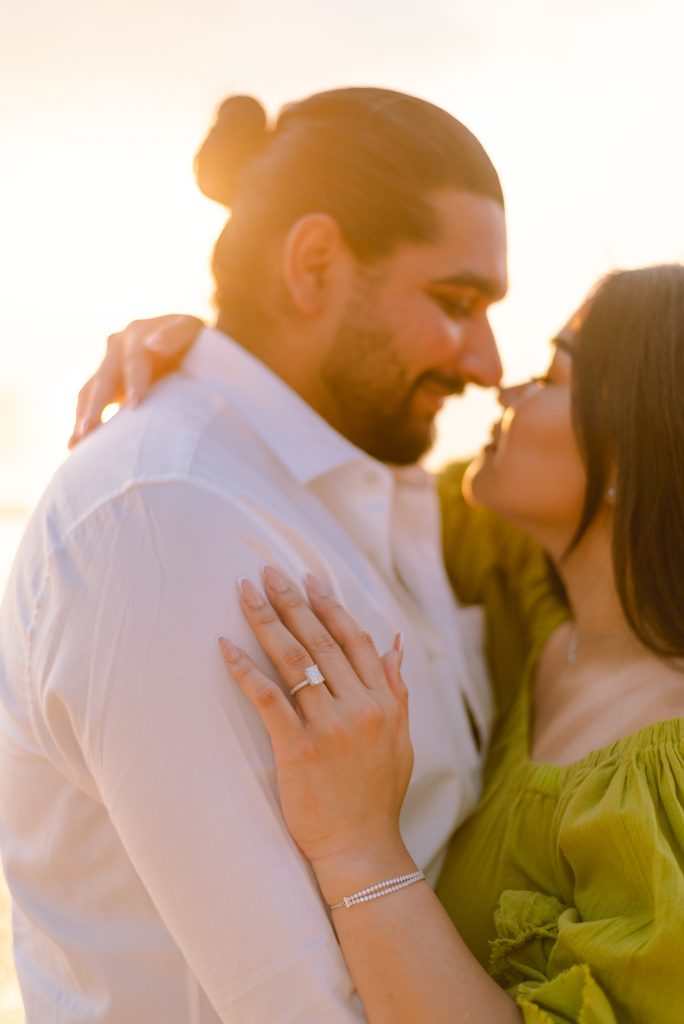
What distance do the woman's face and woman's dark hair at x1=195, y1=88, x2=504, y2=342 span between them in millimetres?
433

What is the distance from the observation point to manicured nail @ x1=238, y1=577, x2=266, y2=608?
144 cm

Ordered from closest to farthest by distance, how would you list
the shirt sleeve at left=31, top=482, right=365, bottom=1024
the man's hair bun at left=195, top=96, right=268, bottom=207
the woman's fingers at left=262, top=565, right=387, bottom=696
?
1. the shirt sleeve at left=31, top=482, right=365, bottom=1024
2. the woman's fingers at left=262, top=565, right=387, bottom=696
3. the man's hair bun at left=195, top=96, right=268, bottom=207

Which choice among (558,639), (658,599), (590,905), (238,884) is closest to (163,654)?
(238,884)

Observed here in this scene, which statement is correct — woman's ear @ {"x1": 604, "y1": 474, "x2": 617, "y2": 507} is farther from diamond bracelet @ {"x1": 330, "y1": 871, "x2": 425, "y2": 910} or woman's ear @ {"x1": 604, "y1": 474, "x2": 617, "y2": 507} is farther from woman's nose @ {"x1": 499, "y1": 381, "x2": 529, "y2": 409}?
diamond bracelet @ {"x1": 330, "y1": 871, "x2": 425, "y2": 910}

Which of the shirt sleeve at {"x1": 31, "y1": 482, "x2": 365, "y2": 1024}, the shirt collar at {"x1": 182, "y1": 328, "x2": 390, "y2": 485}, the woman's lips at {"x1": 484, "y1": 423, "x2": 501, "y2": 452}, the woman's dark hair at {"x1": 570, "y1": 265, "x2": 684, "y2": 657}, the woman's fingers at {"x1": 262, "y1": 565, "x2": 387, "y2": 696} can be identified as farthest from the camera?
the woman's lips at {"x1": 484, "y1": 423, "x2": 501, "y2": 452}

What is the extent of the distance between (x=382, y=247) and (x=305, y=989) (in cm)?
146

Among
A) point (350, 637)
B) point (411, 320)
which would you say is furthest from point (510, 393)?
point (350, 637)

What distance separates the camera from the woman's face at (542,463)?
7.33 feet

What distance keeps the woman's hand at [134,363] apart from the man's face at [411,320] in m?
0.33

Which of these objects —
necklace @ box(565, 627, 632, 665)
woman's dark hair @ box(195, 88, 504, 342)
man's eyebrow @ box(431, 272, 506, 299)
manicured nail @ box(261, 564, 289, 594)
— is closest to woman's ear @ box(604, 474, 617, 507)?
necklace @ box(565, 627, 632, 665)

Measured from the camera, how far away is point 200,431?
167 cm

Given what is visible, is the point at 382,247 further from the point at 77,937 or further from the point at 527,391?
the point at 77,937

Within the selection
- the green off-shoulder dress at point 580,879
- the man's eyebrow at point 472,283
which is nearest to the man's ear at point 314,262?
the man's eyebrow at point 472,283

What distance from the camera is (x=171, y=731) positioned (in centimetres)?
136
